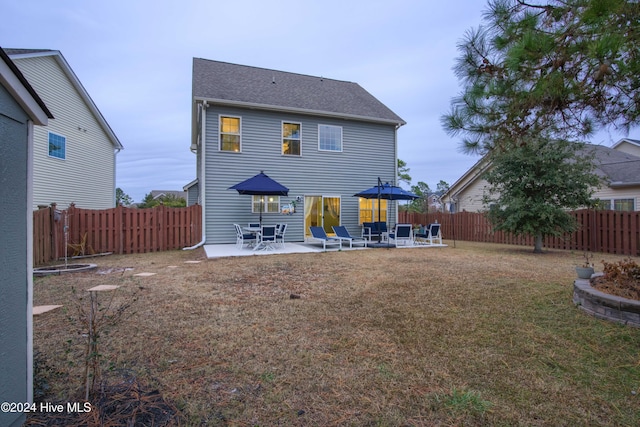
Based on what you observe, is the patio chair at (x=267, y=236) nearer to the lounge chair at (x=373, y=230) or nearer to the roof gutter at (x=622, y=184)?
the lounge chair at (x=373, y=230)

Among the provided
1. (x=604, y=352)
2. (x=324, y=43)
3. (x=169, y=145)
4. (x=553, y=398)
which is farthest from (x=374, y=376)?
(x=169, y=145)

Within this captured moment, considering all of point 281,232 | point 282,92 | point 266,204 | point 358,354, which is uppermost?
point 282,92

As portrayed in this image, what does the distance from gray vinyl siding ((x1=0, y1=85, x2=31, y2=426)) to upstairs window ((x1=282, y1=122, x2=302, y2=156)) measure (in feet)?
39.3

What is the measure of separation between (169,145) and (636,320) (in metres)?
43.4

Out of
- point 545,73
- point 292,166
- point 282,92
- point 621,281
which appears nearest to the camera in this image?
point 545,73

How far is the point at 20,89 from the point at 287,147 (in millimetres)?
12099

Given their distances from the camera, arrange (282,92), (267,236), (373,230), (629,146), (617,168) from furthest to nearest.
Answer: (629,146) < (617,168) < (282,92) < (373,230) < (267,236)

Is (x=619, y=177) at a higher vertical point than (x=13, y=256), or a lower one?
higher

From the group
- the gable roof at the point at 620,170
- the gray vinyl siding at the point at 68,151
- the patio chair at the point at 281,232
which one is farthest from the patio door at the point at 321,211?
the gable roof at the point at 620,170

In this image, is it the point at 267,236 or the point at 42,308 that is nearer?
the point at 42,308

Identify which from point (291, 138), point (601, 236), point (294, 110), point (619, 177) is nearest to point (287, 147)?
point (291, 138)

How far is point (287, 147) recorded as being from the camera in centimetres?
1372

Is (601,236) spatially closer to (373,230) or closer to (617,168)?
(617,168)

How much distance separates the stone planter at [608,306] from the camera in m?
3.53
